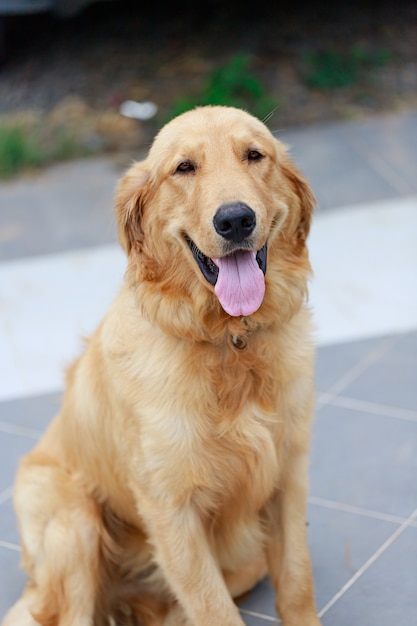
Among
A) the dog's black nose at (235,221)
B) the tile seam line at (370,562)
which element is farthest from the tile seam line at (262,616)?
the dog's black nose at (235,221)

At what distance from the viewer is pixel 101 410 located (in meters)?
3.53

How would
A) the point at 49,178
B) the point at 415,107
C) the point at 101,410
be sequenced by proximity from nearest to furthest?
the point at 101,410
the point at 49,178
the point at 415,107

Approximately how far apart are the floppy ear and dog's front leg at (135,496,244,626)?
97cm

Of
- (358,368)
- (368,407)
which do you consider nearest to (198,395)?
(368,407)

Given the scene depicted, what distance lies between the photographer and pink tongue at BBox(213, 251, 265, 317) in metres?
3.14

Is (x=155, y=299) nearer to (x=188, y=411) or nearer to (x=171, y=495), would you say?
(x=188, y=411)

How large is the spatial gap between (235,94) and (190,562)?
5.38m

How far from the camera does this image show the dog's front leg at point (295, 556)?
3.46 meters

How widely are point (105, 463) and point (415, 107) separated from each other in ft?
17.8

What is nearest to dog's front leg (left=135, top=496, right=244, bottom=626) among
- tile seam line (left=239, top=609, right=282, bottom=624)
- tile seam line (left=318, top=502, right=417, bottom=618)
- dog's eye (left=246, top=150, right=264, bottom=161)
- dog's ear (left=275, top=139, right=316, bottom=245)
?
tile seam line (left=239, top=609, right=282, bottom=624)

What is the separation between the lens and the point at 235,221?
9.89 feet

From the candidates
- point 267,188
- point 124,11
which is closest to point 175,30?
point 124,11

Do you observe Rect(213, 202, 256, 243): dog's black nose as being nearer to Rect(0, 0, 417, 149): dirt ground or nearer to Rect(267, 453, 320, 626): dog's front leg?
Rect(267, 453, 320, 626): dog's front leg

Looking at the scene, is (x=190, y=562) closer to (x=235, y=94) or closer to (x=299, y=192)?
(x=299, y=192)
